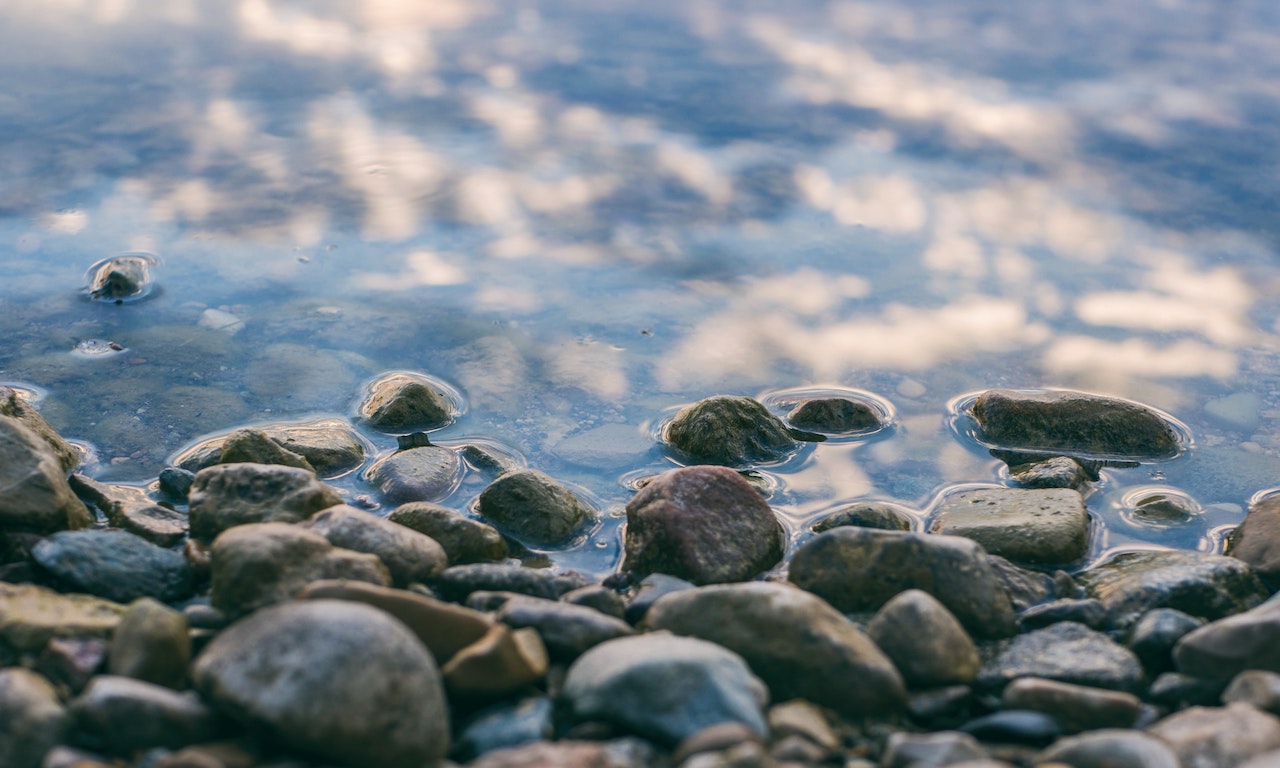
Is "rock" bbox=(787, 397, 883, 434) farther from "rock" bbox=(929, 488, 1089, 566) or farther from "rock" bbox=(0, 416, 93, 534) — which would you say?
"rock" bbox=(0, 416, 93, 534)

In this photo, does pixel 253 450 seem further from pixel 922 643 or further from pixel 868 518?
pixel 922 643

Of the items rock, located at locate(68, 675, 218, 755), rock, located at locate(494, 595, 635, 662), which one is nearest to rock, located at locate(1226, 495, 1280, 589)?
rock, located at locate(494, 595, 635, 662)

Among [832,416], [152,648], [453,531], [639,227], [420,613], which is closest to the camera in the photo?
[152,648]

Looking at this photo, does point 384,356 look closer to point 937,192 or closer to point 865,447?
point 865,447

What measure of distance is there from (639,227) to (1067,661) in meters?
4.23

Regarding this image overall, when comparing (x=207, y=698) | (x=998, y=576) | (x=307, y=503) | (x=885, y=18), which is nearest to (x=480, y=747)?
(x=207, y=698)

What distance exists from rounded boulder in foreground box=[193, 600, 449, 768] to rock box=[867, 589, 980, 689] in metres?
1.25

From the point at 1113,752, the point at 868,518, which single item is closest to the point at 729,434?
the point at 868,518

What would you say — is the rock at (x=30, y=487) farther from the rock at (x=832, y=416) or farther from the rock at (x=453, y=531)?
the rock at (x=832, y=416)

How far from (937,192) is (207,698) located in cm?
595

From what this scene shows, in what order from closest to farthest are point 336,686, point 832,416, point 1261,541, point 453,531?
point 336,686 < point 453,531 < point 1261,541 < point 832,416

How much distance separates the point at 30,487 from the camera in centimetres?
339

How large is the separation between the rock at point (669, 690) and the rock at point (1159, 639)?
4.05 ft

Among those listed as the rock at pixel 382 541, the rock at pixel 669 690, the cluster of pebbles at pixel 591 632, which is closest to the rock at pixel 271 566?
the cluster of pebbles at pixel 591 632
